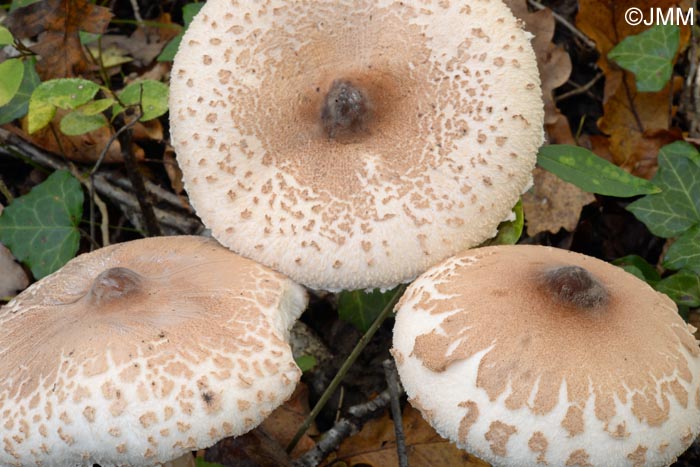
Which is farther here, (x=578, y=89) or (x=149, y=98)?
(x=578, y=89)

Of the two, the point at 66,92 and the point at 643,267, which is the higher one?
the point at 66,92

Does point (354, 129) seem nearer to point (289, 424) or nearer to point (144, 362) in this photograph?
point (144, 362)

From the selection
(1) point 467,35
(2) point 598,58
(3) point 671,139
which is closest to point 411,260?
(1) point 467,35

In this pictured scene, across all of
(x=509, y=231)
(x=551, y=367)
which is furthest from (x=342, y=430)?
(x=551, y=367)

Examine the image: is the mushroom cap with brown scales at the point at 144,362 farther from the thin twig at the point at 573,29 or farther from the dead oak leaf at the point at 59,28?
the thin twig at the point at 573,29

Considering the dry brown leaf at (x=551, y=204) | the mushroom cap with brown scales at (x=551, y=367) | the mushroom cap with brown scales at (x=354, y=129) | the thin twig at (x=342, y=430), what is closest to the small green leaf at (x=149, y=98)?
the mushroom cap with brown scales at (x=354, y=129)

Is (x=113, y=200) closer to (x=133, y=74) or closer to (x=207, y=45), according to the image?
(x=133, y=74)
